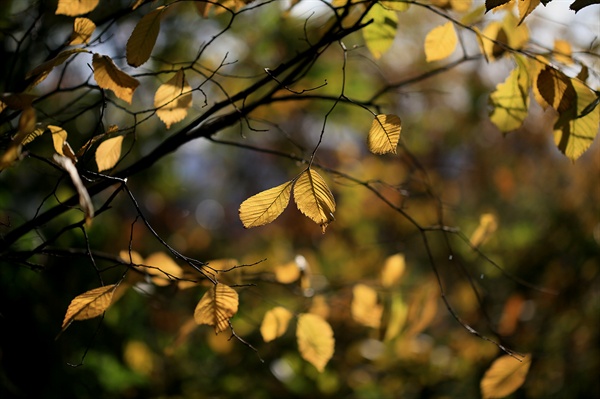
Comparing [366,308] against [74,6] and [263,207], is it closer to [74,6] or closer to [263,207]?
[263,207]

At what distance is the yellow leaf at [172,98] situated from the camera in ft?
2.19

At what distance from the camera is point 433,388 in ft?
5.17

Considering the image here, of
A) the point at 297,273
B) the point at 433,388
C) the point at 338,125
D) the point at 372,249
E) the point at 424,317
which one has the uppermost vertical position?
the point at 297,273

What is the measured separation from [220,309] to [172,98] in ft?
0.86

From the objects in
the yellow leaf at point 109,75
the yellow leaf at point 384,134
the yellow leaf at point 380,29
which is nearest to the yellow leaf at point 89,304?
the yellow leaf at point 109,75

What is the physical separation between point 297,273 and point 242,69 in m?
1.35

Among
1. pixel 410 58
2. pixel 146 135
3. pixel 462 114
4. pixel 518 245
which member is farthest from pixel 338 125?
pixel 410 58

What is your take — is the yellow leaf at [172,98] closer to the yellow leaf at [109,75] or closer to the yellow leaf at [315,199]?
the yellow leaf at [109,75]

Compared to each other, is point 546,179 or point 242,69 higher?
point 242,69

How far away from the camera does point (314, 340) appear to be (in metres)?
0.82

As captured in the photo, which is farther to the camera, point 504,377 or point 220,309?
point 504,377

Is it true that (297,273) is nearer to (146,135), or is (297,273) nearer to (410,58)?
(146,135)

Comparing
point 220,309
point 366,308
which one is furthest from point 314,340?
point 220,309

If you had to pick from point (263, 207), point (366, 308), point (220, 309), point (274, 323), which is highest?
point (263, 207)
